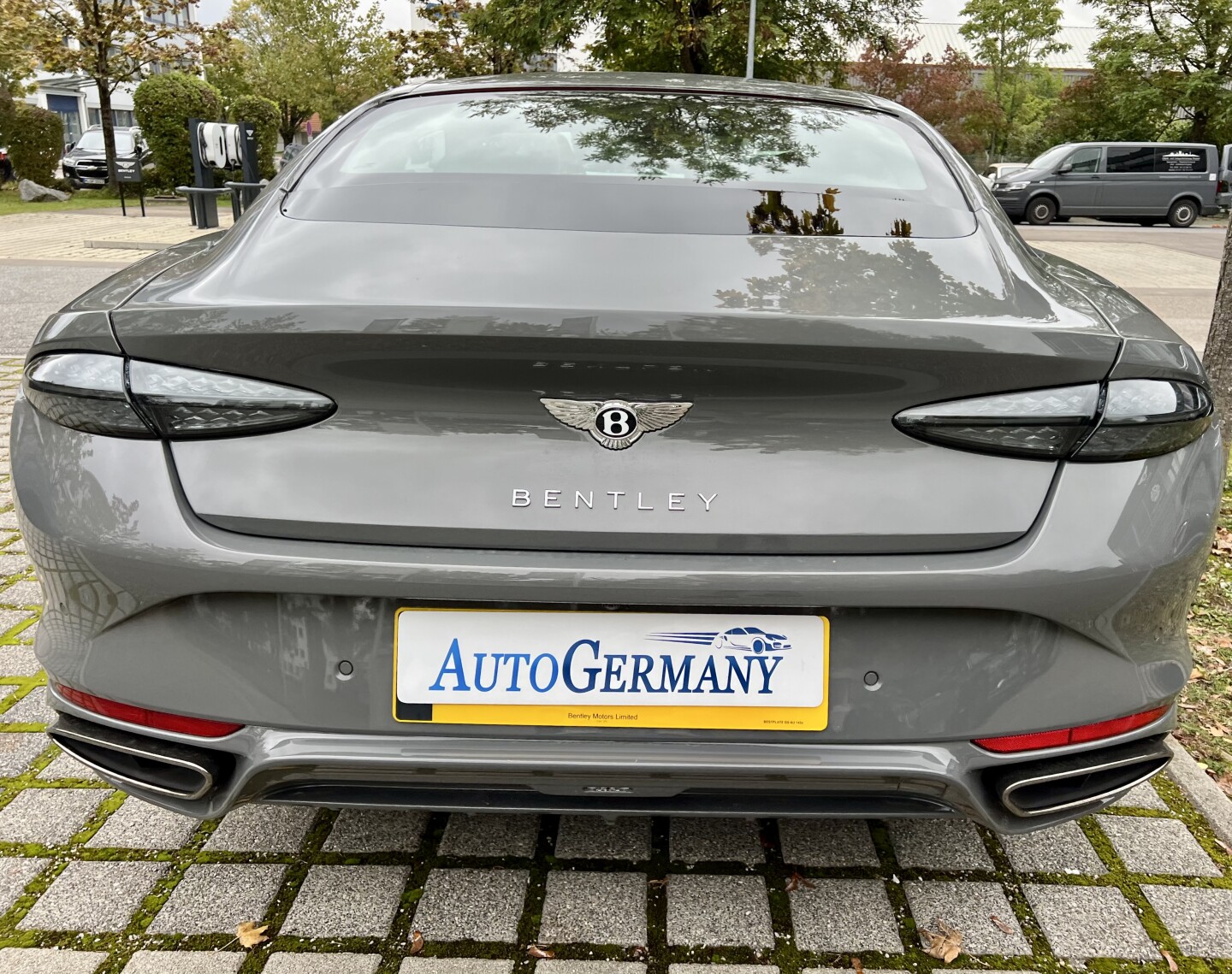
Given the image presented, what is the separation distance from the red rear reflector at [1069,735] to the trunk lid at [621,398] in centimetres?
31

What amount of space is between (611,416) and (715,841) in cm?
103

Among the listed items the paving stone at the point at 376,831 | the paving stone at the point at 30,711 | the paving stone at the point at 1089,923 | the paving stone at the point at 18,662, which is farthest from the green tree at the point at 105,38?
the paving stone at the point at 1089,923

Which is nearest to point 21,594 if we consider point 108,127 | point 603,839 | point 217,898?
point 217,898

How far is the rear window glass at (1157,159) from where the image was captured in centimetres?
2261

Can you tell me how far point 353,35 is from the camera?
129 feet

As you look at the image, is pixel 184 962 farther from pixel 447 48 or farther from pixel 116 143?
pixel 447 48

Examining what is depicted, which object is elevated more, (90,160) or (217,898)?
(90,160)

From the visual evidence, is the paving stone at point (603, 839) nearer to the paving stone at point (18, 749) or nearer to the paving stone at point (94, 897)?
the paving stone at point (94, 897)

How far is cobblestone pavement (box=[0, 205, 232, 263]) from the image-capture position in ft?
42.8

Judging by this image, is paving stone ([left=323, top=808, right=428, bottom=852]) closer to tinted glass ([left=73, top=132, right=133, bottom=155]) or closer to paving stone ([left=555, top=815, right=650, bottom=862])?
paving stone ([left=555, top=815, right=650, bottom=862])

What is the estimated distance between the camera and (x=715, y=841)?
2047 millimetres

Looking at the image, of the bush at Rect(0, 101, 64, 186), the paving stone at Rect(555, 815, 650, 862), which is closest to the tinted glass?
the bush at Rect(0, 101, 64, 186)

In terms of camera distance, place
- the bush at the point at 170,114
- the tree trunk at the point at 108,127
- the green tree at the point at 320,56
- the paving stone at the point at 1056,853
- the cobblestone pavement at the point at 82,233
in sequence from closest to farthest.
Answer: the paving stone at the point at 1056,853
the cobblestone pavement at the point at 82,233
the tree trunk at the point at 108,127
the bush at the point at 170,114
the green tree at the point at 320,56

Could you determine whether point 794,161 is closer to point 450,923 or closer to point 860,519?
point 860,519
